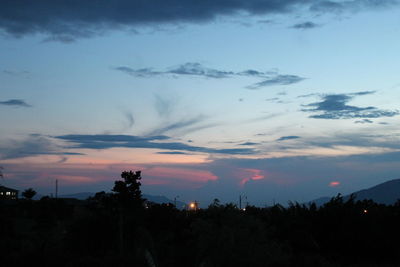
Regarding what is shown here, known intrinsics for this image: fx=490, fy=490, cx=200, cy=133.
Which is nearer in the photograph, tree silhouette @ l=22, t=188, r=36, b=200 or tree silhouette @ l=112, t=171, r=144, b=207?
tree silhouette @ l=112, t=171, r=144, b=207

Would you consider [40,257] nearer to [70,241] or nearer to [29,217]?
[70,241]

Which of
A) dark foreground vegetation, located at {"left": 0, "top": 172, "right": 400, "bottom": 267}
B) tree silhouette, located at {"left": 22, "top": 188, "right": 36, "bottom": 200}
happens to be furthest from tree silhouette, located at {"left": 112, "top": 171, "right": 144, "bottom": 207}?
tree silhouette, located at {"left": 22, "top": 188, "right": 36, "bottom": 200}

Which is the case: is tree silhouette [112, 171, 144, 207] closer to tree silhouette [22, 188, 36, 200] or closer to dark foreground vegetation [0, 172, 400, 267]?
dark foreground vegetation [0, 172, 400, 267]

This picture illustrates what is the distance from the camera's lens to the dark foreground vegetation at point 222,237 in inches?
731

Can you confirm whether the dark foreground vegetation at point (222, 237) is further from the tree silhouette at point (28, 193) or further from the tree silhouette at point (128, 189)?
the tree silhouette at point (28, 193)

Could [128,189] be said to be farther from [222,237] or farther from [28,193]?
[28,193]

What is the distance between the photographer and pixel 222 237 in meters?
18.8

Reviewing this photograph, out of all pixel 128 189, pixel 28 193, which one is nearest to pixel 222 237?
pixel 128 189

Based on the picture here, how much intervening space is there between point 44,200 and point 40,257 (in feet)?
177

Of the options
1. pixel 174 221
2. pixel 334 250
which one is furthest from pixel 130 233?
pixel 334 250

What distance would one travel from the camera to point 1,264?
18.4 metres

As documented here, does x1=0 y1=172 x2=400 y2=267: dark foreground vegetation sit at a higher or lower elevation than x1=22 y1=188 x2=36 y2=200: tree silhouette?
lower

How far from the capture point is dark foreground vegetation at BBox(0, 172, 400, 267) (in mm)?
18562

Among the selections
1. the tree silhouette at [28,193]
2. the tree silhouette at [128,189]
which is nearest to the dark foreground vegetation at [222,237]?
the tree silhouette at [128,189]
